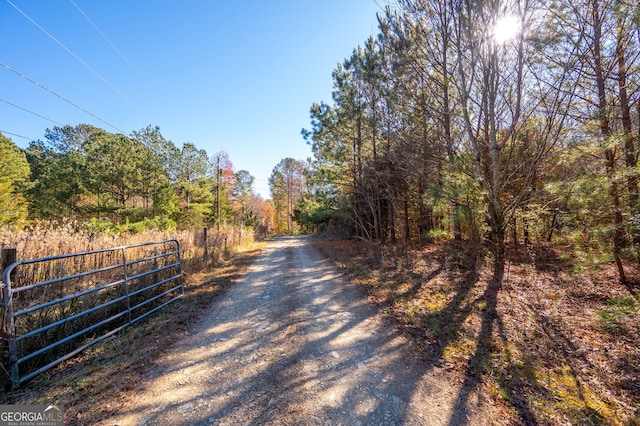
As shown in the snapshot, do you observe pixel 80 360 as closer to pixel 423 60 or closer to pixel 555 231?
pixel 555 231

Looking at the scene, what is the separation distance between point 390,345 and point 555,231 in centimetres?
427

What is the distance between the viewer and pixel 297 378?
2.49 metres

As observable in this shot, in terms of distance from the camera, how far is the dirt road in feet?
6.61

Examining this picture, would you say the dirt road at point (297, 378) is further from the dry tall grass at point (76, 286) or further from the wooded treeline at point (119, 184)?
the wooded treeline at point (119, 184)

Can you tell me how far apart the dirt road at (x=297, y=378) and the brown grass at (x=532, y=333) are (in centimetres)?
49

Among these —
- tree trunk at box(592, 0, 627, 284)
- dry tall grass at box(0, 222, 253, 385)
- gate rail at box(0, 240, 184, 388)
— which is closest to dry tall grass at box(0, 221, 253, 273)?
dry tall grass at box(0, 222, 253, 385)

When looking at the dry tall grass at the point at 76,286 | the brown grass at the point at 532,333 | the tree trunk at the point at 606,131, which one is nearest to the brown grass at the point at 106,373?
the dry tall grass at the point at 76,286

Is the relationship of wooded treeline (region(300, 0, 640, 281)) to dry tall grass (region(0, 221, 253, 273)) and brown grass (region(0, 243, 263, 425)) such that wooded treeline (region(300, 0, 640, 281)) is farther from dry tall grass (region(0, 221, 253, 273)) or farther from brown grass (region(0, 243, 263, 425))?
dry tall grass (region(0, 221, 253, 273))

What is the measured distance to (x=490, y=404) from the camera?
2164 mm

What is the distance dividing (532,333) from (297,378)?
12.1 feet

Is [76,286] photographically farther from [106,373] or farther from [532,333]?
[532,333]

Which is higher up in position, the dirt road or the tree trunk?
the tree trunk

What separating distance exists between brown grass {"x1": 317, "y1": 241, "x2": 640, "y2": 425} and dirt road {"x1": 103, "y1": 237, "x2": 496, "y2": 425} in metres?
0.49

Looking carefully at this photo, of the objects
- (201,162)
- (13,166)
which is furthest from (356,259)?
(13,166)
